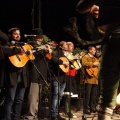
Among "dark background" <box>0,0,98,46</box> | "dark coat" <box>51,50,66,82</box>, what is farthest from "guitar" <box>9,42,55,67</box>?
"dark background" <box>0,0,98,46</box>

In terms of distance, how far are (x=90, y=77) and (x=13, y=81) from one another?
142 inches

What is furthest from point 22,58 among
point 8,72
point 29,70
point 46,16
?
point 46,16

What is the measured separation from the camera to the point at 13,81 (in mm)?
5582

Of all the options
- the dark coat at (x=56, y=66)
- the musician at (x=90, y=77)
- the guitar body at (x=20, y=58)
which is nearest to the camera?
the guitar body at (x=20, y=58)

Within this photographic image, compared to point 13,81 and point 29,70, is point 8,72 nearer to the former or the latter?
point 13,81

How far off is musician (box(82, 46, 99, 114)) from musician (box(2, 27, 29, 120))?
9.64 feet

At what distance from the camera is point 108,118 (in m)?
2.66

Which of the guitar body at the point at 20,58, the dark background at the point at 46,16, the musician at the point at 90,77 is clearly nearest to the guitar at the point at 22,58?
the guitar body at the point at 20,58

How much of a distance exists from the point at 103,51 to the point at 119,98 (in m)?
0.75

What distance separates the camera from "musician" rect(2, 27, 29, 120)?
5.55 meters

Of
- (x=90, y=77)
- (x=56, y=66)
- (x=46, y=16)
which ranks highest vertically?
(x=46, y=16)

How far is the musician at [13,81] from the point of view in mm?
5551

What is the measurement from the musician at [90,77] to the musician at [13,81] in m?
2.94

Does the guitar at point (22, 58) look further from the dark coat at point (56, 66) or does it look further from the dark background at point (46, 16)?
the dark background at point (46, 16)
